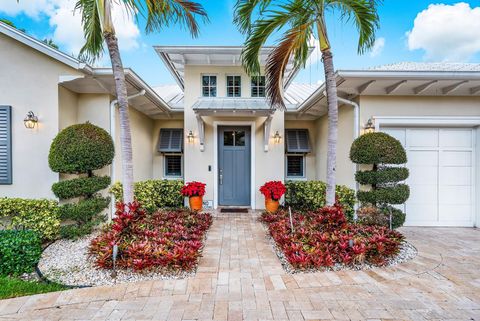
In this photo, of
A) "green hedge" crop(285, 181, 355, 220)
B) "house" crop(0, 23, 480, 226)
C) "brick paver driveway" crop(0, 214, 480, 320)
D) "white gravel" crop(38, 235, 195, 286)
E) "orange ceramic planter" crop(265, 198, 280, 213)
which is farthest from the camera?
"orange ceramic planter" crop(265, 198, 280, 213)

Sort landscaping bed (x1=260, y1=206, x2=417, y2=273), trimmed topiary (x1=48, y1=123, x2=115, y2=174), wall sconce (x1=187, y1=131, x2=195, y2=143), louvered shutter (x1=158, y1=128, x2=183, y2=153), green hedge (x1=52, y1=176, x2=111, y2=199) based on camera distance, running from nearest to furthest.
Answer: landscaping bed (x1=260, y1=206, x2=417, y2=273) < trimmed topiary (x1=48, y1=123, x2=115, y2=174) < green hedge (x1=52, y1=176, x2=111, y2=199) < wall sconce (x1=187, y1=131, x2=195, y2=143) < louvered shutter (x1=158, y1=128, x2=183, y2=153)

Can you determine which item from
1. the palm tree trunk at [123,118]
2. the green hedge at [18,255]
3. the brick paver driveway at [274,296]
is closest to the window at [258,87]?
the palm tree trunk at [123,118]

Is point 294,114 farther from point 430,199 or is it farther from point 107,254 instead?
point 107,254

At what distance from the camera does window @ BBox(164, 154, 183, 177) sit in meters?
9.71

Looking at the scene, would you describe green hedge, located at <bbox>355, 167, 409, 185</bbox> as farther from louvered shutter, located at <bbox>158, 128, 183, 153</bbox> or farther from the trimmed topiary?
louvered shutter, located at <bbox>158, 128, 183, 153</bbox>

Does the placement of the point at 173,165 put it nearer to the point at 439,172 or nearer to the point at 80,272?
the point at 80,272

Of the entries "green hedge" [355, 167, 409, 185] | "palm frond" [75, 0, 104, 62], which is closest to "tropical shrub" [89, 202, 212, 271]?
"palm frond" [75, 0, 104, 62]

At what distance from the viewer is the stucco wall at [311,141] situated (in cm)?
967

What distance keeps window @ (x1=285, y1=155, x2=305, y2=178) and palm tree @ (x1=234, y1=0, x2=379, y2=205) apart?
522 centimetres

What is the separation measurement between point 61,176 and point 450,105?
10066 mm

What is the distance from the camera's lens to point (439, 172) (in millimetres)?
6375

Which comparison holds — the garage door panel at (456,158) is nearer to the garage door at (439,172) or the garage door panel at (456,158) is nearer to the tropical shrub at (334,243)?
the garage door at (439,172)

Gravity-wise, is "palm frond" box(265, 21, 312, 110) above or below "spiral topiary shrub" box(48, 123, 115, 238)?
A: above

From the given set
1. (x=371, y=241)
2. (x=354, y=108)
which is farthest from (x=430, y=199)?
(x=371, y=241)
